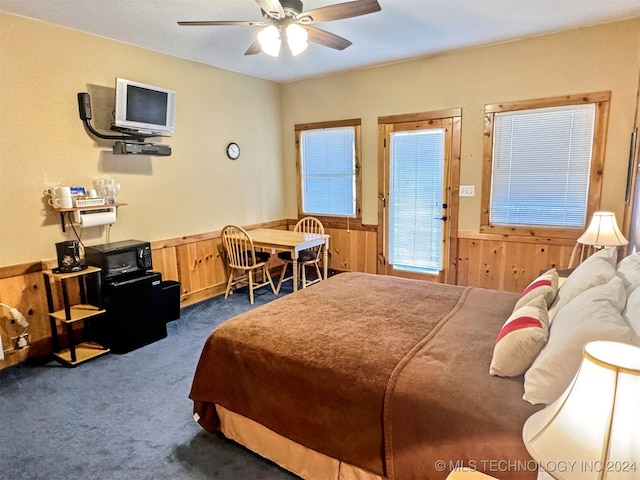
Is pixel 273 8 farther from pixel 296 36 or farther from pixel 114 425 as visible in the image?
pixel 114 425

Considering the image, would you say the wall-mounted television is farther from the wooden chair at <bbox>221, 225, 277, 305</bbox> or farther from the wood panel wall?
the wooden chair at <bbox>221, 225, 277, 305</bbox>

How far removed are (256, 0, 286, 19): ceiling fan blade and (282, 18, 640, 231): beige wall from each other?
7.93 feet

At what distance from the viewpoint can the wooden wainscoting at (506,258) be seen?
381cm

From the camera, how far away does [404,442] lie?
58.0 inches

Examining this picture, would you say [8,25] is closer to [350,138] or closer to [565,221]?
[350,138]

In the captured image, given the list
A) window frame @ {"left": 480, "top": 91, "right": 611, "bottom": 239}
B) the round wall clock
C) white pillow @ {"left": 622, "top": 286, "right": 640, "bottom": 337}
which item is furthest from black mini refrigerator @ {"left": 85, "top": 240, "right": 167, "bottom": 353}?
window frame @ {"left": 480, "top": 91, "right": 611, "bottom": 239}

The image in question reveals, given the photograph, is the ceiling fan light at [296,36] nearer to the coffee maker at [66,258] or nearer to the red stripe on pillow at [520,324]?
the red stripe on pillow at [520,324]

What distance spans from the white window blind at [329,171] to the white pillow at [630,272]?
128 inches

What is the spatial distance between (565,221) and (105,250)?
4174 mm

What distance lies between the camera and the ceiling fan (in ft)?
7.14

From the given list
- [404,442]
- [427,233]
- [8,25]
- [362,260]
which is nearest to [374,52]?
[427,233]

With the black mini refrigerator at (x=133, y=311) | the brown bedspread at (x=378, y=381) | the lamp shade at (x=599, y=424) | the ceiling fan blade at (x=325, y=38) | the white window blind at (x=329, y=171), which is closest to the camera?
the lamp shade at (x=599, y=424)

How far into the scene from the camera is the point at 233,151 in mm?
4754

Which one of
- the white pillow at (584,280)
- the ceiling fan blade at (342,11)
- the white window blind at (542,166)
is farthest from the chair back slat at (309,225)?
the white pillow at (584,280)
